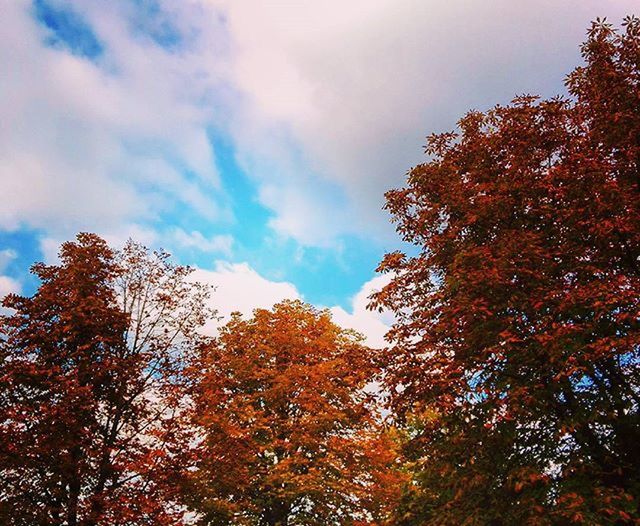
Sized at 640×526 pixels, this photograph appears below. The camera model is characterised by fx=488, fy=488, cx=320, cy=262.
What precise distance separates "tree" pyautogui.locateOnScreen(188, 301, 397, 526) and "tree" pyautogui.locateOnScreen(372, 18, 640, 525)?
772 centimetres

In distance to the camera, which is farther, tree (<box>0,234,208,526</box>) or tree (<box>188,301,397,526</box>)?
tree (<box>188,301,397,526</box>)

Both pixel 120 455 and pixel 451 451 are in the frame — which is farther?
pixel 120 455

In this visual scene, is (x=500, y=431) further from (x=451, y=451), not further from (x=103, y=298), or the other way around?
(x=103, y=298)

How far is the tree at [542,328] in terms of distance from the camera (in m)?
9.65

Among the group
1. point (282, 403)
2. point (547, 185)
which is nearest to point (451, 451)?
point (547, 185)

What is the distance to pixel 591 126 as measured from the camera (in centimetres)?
1205

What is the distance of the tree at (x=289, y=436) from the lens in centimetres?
2020

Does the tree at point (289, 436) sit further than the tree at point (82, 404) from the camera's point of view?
Yes

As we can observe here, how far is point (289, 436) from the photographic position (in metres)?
22.5

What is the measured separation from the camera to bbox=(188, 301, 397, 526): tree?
66.3 feet

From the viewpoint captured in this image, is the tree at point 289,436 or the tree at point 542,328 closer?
the tree at point 542,328

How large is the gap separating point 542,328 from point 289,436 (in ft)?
49.8

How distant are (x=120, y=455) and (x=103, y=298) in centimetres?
519

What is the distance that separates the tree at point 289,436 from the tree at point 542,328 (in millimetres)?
7719
